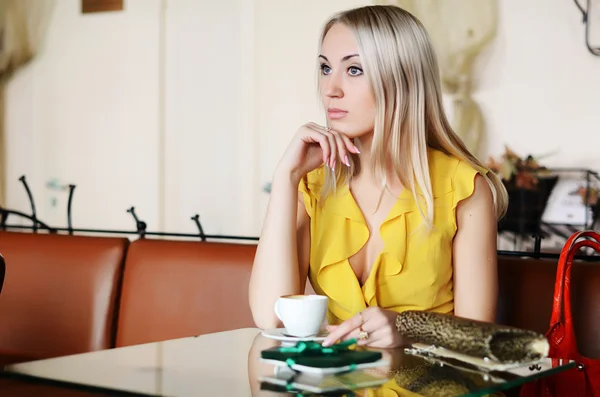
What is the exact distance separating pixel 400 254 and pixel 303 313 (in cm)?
46

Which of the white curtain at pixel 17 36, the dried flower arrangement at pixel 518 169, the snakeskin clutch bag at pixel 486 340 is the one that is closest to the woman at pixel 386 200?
the snakeskin clutch bag at pixel 486 340

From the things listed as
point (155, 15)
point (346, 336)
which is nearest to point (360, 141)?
point (346, 336)

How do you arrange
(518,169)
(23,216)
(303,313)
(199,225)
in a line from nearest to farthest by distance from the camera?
1. (303,313)
2. (518,169)
3. (199,225)
4. (23,216)

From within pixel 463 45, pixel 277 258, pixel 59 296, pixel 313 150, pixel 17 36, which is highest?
pixel 17 36

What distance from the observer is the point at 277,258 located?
6.01 feet

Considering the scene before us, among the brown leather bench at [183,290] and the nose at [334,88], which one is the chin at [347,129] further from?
the brown leather bench at [183,290]

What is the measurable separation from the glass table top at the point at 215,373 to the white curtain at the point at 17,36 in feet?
7.98

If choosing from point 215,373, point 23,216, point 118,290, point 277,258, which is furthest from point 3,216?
point 215,373

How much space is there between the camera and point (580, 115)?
7.88 feet

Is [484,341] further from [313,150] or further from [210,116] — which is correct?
[210,116]

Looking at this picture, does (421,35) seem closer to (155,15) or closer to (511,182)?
(511,182)

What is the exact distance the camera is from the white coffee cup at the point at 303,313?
1.44 metres

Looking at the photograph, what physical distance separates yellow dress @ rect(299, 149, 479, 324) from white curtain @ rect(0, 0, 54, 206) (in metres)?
2.17

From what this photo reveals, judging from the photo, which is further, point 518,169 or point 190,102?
point 190,102
